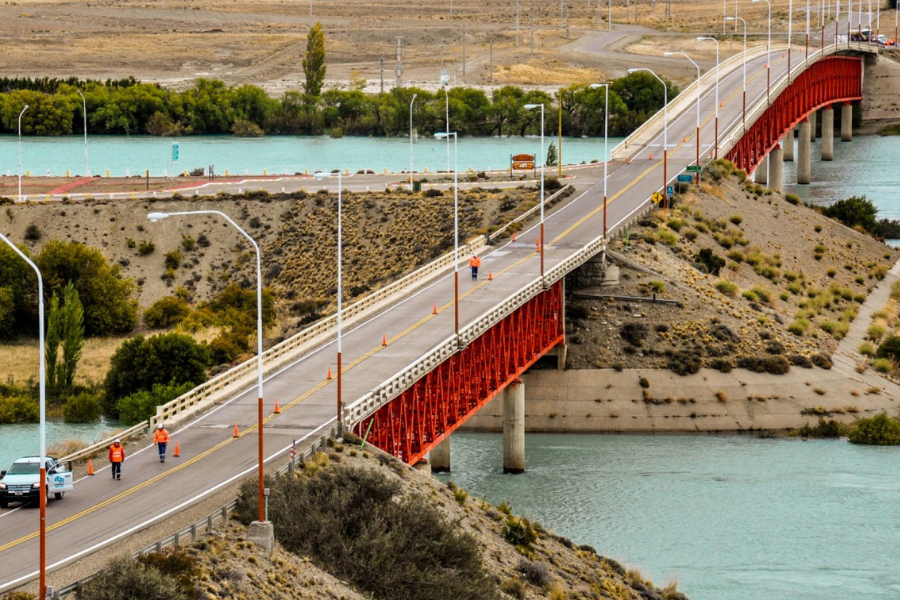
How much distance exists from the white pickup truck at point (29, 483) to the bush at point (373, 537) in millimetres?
5036

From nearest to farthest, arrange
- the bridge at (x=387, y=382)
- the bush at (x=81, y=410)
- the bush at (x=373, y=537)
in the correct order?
the bush at (x=373, y=537) → the bridge at (x=387, y=382) → the bush at (x=81, y=410)

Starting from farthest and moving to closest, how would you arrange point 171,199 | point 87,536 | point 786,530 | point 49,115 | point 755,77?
point 49,115 → point 755,77 → point 171,199 → point 786,530 → point 87,536

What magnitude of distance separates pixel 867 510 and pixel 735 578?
9.65m

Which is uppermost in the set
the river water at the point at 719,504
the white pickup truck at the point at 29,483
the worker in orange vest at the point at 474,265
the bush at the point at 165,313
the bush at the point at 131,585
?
the worker in orange vest at the point at 474,265

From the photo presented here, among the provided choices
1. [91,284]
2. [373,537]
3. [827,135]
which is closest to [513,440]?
[373,537]

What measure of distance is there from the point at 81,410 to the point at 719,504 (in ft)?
92.4

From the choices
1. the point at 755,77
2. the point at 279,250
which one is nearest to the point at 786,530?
the point at 279,250

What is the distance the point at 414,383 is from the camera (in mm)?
57312

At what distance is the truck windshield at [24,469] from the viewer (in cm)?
4597

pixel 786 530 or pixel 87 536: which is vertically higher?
pixel 87 536

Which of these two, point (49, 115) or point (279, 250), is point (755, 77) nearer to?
point (279, 250)

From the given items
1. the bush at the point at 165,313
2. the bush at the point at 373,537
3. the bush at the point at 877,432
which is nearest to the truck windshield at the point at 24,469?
the bush at the point at 373,537

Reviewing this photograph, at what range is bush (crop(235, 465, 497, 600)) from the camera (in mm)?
42312

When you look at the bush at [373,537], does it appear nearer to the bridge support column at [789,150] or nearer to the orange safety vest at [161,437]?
the orange safety vest at [161,437]
